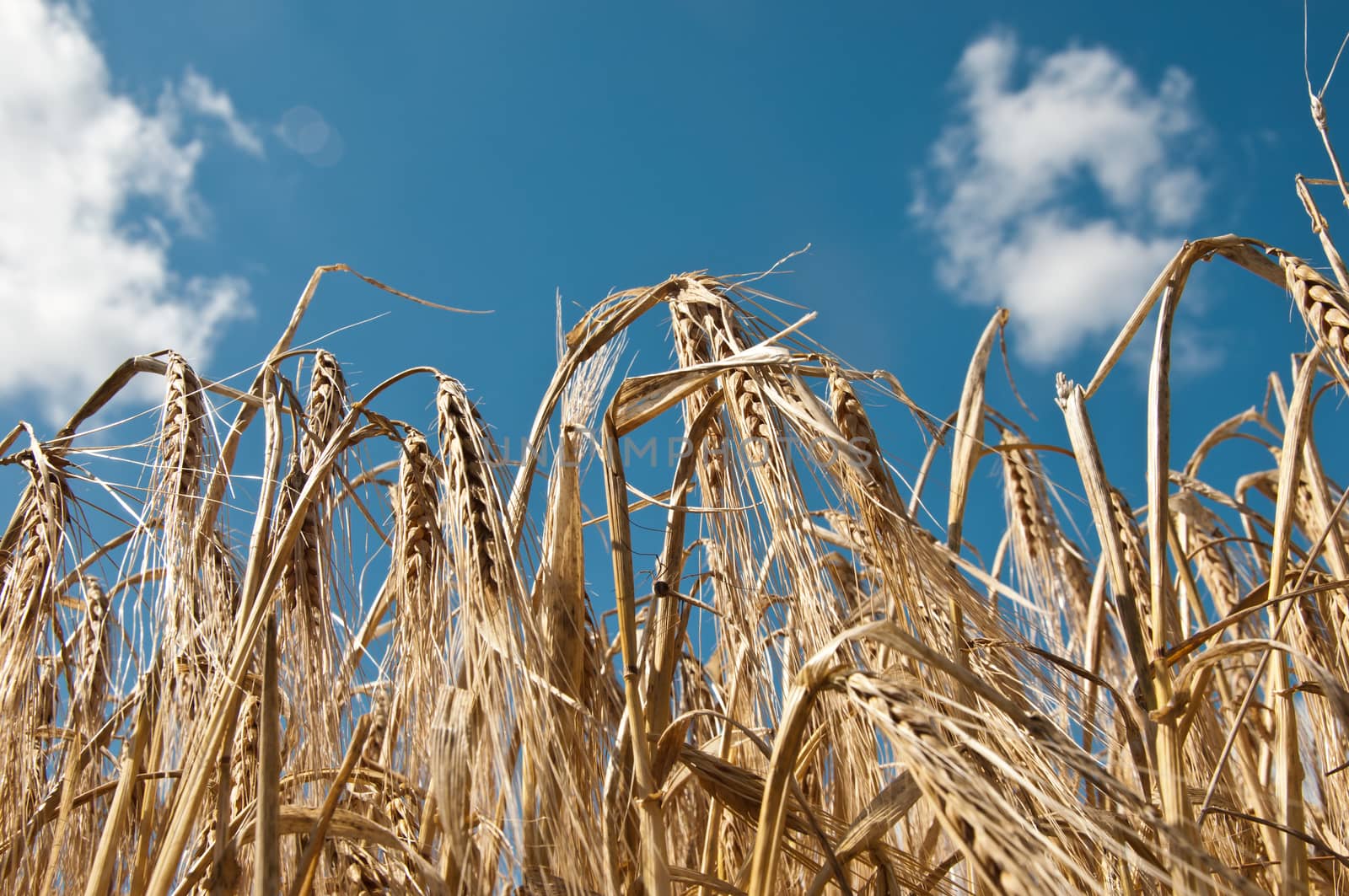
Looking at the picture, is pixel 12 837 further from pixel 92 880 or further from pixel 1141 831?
pixel 1141 831

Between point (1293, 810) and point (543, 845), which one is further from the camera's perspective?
point (1293, 810)

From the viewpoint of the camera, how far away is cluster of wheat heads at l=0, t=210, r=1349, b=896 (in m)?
1.16

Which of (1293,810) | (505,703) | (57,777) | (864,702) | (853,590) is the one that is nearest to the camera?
(864,702)

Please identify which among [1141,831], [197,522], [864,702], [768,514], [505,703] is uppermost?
[197,522]

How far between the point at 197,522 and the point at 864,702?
1.07 m

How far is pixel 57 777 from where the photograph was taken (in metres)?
1.79

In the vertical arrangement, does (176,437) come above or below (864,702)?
above

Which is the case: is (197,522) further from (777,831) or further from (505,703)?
(777,831)

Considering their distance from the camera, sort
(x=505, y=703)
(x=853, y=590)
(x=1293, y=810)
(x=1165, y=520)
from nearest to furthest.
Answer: (x=505, y=703)
(x=1165, y=520)
(x=1293, y=810)
(x=853, y=590)

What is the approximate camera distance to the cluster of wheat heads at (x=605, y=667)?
116 cm

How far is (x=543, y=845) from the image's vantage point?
1.27m

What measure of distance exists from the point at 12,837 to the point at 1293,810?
6.44 ft

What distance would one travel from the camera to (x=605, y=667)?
1.46 m

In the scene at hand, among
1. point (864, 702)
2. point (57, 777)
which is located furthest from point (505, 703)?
point (57, 777)
